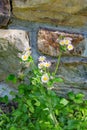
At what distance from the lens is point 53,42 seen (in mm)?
1458

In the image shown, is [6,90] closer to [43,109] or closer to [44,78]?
[43,109]

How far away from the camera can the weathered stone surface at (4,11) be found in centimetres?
144

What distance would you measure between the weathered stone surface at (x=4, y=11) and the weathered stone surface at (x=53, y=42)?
0.16 metres

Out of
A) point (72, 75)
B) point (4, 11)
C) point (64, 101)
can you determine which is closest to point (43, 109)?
point (64, 101)

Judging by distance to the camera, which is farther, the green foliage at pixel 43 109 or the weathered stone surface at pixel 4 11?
the weathered stone surface at pixel 4 11

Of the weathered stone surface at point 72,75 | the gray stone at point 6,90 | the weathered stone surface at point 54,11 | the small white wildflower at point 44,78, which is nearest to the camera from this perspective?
the small white wildflower at point 44,78

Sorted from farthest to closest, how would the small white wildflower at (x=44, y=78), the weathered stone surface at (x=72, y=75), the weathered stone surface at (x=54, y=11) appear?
A: the weathered stone surface at (x=72, y=75)
the weathered stone surface at (x=54, y=11)
the small white wildflower at (x=44, y=78)

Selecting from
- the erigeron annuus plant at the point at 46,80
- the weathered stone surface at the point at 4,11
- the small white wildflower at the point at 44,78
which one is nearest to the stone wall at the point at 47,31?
the weathered stone surface at the point at 4,11

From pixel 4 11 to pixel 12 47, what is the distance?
6.4 inches

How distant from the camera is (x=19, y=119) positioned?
4.84 ft

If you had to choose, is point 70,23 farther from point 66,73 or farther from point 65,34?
point 66,73

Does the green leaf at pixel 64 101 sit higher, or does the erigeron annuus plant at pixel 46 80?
the erigeron annuus plant at pixel 46 80

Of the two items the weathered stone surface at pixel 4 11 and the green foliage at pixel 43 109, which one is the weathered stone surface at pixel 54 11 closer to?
the weathered stone surface at pixel 4 11

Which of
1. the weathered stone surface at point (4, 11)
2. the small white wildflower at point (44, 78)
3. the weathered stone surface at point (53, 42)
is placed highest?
the weathered stone surface at point (4, 11)
